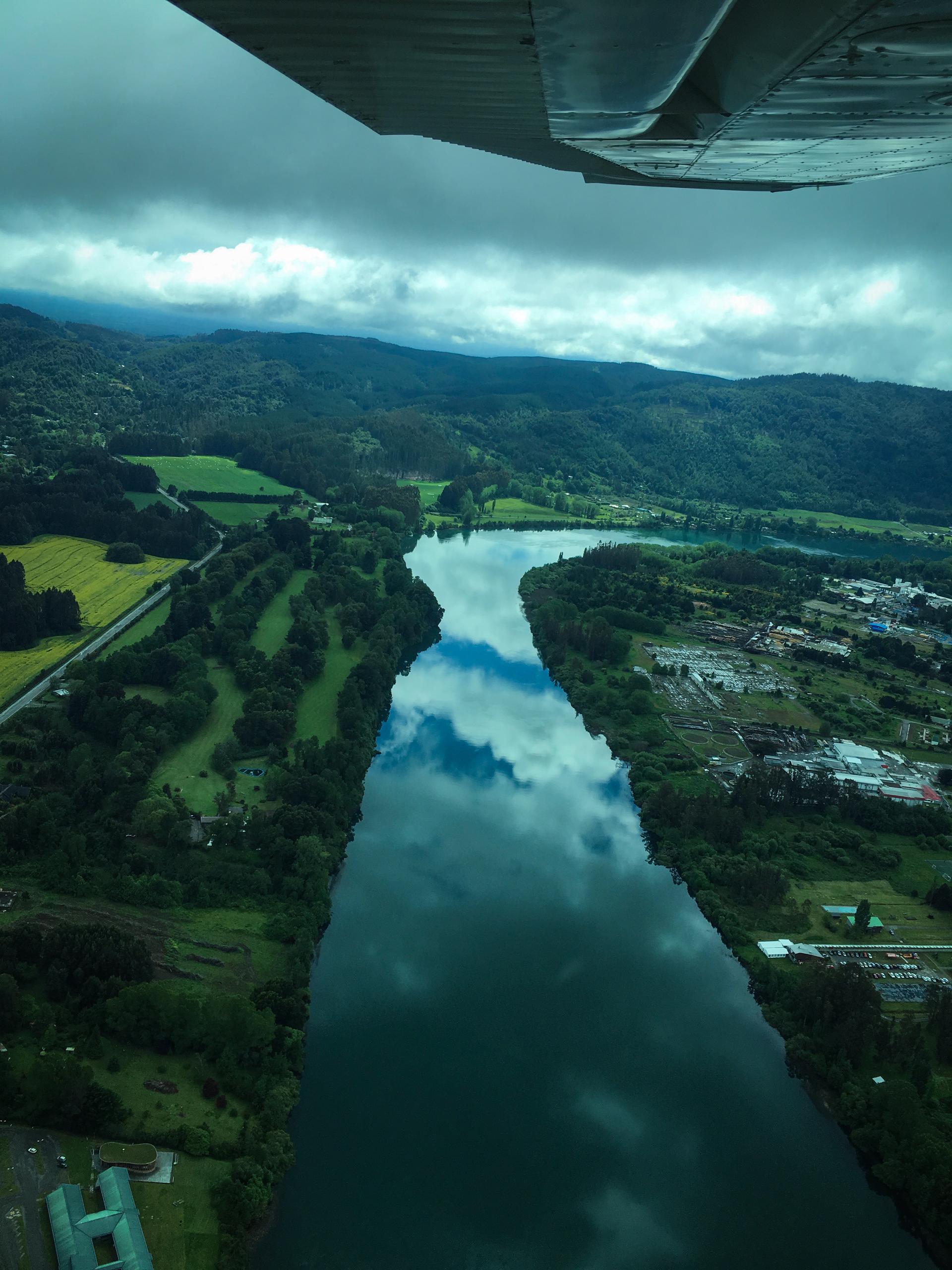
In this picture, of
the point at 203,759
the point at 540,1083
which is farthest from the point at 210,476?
the point at 540,1083

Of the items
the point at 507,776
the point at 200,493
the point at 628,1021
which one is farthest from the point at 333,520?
the point at 628,1021

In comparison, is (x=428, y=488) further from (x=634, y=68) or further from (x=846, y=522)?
(x=634, y=68)

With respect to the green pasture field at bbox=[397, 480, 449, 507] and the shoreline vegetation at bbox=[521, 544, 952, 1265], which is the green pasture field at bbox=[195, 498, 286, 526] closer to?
the green pasture field at bbox=[397, 480, 449, 507]

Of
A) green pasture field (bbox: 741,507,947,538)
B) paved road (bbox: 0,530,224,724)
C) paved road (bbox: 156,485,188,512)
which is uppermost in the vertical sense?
paved road (bbox: 156,485,188,512)

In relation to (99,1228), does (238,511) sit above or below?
above

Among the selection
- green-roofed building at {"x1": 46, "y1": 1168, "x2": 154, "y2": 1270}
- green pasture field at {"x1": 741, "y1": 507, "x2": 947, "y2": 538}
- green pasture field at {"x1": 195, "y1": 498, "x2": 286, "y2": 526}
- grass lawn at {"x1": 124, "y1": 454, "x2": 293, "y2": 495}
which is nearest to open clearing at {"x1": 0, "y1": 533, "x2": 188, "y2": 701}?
green pasture field at {"x1": 195, "y1": 498, "x2": 286, "y2": 526}

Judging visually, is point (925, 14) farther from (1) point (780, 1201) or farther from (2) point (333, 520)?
(2) point (333, 520)

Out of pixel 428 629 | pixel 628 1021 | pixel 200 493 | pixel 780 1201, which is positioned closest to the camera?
pixel 780 1201
